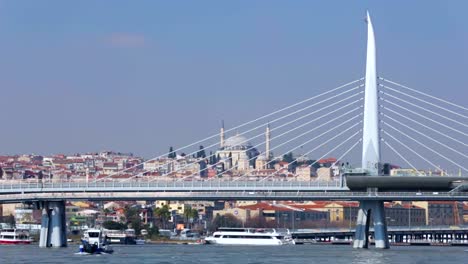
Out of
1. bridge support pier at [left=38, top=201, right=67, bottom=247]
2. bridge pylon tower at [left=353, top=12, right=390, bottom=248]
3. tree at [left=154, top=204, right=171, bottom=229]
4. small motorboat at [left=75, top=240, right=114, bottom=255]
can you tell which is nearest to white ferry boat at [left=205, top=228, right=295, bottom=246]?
bridge support pier at [left=38, top=201, right=67, bottom=247]

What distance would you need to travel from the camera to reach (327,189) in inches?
2576

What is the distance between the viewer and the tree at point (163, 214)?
131 meters

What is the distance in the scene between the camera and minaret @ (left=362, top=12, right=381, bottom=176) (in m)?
62.0

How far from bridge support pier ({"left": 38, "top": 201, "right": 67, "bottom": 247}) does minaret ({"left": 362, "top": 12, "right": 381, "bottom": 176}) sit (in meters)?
14.4

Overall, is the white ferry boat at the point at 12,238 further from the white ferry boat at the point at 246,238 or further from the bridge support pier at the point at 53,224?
the bridge support pier at the point at 53,224

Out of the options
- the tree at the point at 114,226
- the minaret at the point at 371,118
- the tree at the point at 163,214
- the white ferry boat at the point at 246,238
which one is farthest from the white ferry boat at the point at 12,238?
the tree at the point at 163,214

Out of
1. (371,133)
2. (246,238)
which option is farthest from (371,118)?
(246,238)

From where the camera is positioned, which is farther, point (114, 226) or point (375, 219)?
point (114, 226)

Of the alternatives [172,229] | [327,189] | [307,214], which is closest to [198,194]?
[327,189]

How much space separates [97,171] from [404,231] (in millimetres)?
77032

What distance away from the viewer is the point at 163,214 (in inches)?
5172

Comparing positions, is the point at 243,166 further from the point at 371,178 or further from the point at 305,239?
the point at 371,178

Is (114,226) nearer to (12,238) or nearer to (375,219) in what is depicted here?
(12,238)

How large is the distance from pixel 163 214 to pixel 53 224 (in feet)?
A: 204
